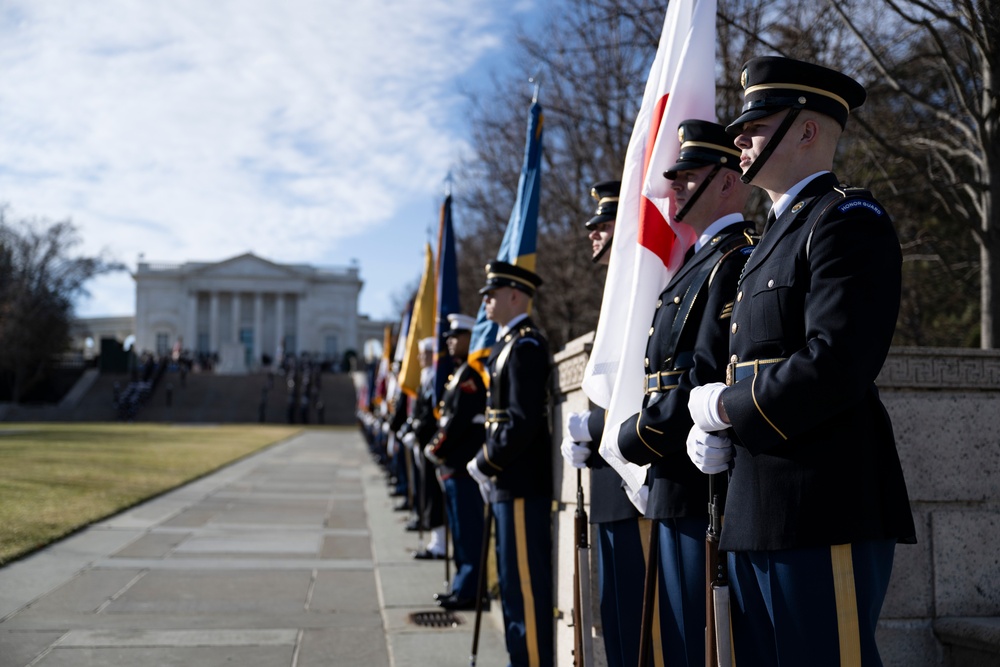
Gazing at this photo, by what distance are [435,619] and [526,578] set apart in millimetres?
1881

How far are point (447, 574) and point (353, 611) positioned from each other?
0.82 m

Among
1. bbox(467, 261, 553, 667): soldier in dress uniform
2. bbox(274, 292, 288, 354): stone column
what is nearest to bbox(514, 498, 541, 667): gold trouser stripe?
bbox(467, 261, 553, 667): soldier in dress uniform

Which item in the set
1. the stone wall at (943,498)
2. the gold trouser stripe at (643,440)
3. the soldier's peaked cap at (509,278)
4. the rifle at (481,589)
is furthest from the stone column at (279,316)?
the gold trouser stripe at (643,440)

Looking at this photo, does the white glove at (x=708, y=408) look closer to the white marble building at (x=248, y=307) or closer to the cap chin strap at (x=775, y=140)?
the cap chin strap at (x=775, y=140)

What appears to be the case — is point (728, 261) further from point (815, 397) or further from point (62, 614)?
point (62, 614)

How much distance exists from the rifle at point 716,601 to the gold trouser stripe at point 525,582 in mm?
2232

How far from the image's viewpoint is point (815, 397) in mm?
2391

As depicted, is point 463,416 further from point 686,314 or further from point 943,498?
point 686,314

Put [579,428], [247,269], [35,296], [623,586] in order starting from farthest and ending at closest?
[247,269] < [35,296] < [579,428] < [623,586]

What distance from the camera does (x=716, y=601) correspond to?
270 cm

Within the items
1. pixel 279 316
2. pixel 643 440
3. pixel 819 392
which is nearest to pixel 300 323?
pixel 279 316

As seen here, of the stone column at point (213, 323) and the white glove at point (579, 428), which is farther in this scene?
the stone column at point (213, 323)

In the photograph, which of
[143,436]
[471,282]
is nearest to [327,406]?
[143,436]

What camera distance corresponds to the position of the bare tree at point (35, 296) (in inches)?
2103
